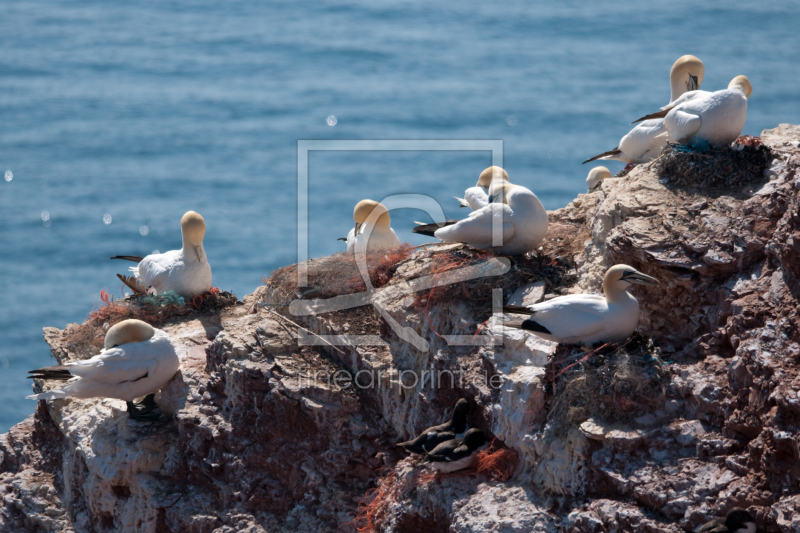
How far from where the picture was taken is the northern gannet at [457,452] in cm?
653

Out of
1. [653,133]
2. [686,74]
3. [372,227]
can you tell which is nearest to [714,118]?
[653,133]

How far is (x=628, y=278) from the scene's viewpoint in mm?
6375

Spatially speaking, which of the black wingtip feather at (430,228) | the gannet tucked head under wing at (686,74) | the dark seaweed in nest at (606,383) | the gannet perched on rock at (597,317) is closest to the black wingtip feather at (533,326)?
the gannet perched on rock at (597,317)

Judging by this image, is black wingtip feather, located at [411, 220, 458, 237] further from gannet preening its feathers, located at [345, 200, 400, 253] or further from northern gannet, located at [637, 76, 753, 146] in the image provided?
northern gannet, located at [637, 76, 753, 146]

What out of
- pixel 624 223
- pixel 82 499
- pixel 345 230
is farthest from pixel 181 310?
pixel 345 230

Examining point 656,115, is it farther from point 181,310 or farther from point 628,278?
point 181,310

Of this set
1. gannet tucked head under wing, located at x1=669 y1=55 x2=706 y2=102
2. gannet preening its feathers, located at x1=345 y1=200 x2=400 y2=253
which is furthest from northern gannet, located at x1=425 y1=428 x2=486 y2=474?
gannet tucked head under wing, located at x1=669 y1=55 x2=706 y2=102

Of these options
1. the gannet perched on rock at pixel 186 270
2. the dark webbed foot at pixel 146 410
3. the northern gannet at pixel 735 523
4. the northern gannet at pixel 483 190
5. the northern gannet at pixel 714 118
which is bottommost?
the dark webbed foot at pixel 146 410

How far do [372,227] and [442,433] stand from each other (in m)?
3.22

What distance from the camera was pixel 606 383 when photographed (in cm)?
598

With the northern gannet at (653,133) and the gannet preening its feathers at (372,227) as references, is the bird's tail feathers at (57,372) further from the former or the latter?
the northern gannet at (653,133)

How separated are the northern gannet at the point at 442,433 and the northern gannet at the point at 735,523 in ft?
7.24

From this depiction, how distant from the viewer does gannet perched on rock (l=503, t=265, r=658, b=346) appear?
6289 millimetres

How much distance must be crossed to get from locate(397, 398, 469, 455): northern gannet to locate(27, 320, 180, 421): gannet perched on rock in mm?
2563
